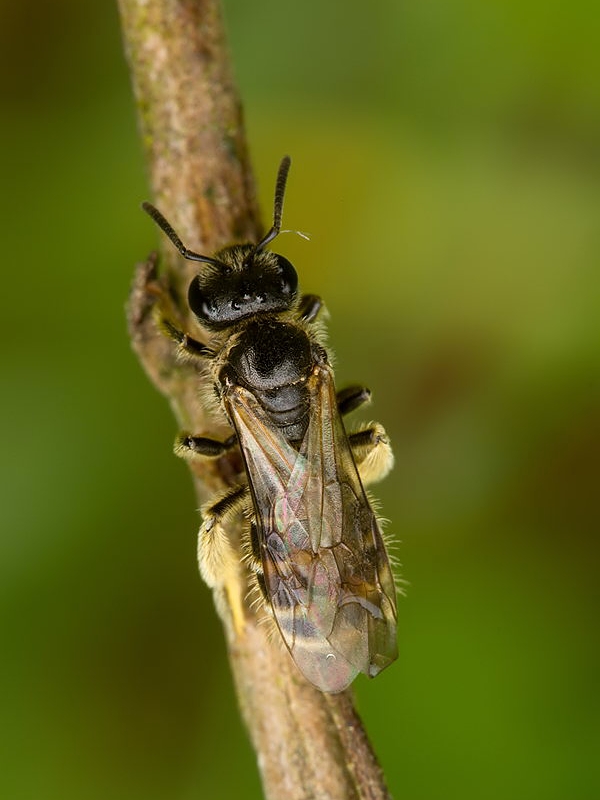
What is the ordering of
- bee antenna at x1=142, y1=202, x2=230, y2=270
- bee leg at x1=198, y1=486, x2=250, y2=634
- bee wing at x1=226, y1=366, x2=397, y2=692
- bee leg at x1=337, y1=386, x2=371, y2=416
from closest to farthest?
bee wing at x1=226, y1=366, x2=397, y2=692 < bee antenna at x1=142, y1=202, x2=230, y2=270 < bee leg at x1=198, y1=486, x2=250, y2=634 < bee leg at x1=337, y1=386, x2=371, y2=416

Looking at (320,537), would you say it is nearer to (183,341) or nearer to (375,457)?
(375,457)

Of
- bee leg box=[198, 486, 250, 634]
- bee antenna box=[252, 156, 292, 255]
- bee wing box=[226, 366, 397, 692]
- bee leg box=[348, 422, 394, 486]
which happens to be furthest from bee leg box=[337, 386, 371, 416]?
bee antenna box=[252, 156, 292, 255]

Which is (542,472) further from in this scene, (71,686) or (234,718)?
(71,686)

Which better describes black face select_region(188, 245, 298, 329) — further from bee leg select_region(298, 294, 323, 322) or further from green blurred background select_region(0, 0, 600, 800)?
green blurred background select_region(0, 0, 600, 800)

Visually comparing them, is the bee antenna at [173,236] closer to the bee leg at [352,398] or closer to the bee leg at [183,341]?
the bee leg at [183,341]

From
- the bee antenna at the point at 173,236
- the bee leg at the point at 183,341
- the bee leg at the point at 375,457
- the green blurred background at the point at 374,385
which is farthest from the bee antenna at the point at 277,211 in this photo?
the green blurred background at the point at 374,385

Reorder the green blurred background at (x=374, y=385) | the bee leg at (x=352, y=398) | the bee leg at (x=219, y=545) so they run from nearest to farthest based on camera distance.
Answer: the bee leg at (x=219, y=545) → the bee leg at (x=352, y=398) → the green blurred background at (x=374, y=385)

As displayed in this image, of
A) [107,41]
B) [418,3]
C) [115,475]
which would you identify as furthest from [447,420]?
[107,41]
